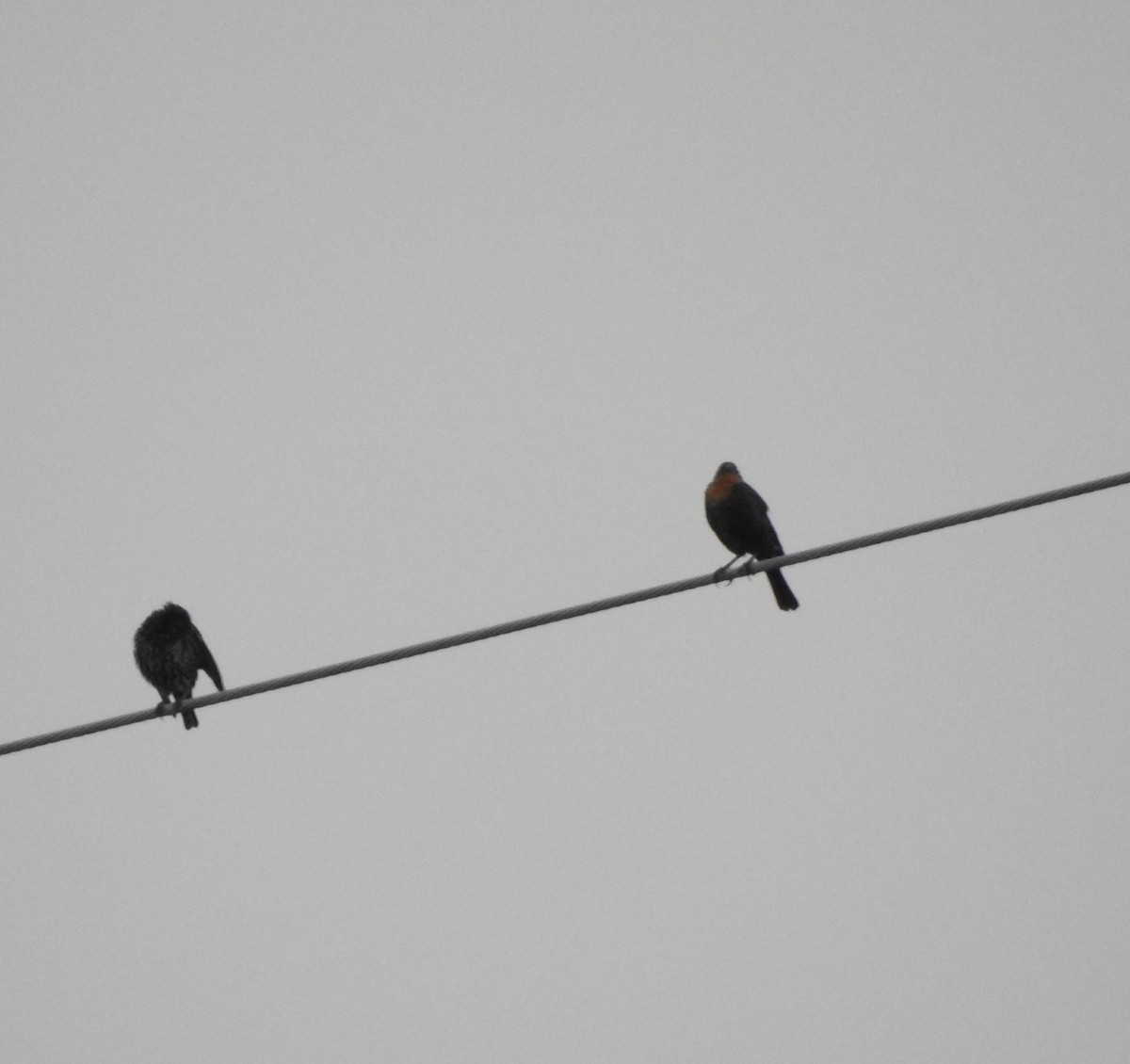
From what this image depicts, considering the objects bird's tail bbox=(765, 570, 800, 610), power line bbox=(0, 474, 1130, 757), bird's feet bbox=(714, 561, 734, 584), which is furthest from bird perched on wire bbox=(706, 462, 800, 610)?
power line bbox=(0, 474, 1130, 757)

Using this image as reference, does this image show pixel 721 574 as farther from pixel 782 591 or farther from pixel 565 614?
pixel 782 591

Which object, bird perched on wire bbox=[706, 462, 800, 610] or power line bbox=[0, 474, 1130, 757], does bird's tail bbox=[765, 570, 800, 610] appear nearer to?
bird perched on wire bbox=[706, 462, 800, 610]

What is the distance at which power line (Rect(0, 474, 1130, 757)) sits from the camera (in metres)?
4.48

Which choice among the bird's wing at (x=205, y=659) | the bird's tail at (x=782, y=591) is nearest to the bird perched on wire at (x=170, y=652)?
the bird's wing at (x=205, y=659)

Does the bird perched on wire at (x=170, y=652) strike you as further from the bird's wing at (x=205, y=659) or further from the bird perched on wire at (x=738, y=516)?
the bird perched on wire at (x=738, y=516)

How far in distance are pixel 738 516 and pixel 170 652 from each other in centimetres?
389

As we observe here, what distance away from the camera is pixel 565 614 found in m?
4.93

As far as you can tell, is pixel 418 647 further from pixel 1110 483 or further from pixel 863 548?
pixel 1110 483

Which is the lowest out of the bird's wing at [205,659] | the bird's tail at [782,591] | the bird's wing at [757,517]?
the bird's tail at [782,591]

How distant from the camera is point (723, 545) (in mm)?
9008

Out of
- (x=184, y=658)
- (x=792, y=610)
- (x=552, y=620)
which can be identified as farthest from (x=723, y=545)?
(x=552, y=620)

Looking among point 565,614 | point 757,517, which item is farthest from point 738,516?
point 565,614

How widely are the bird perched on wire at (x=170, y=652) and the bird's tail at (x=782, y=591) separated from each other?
12.4 ft

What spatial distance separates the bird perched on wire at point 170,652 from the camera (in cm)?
958
